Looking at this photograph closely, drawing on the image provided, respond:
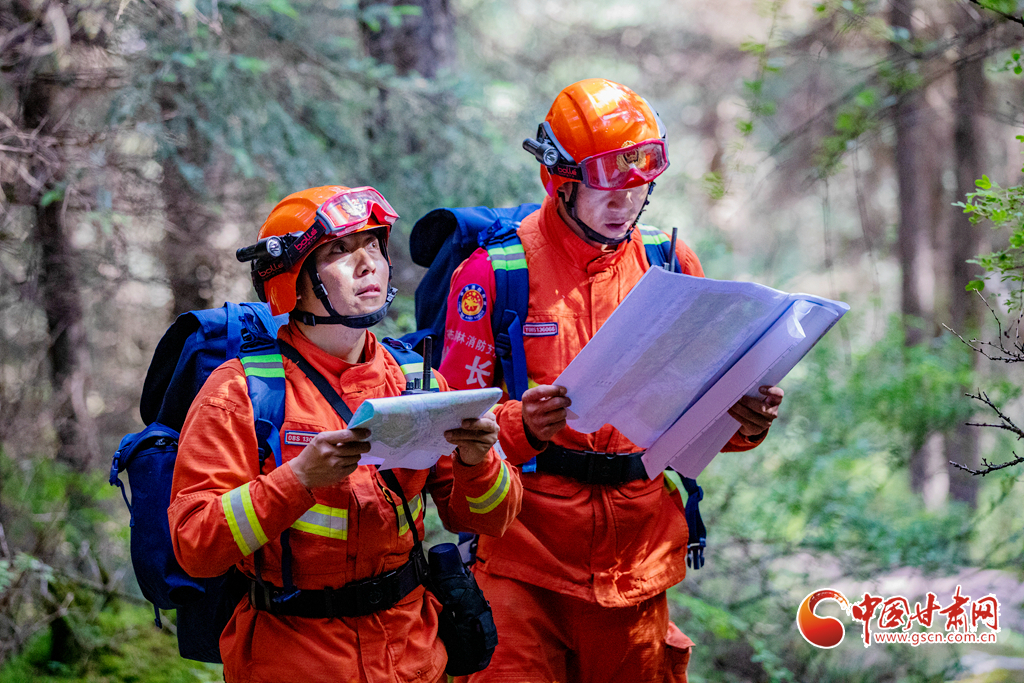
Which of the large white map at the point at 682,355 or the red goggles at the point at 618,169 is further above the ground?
the red goggles at the point at 618,169

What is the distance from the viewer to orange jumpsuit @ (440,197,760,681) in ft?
10.3

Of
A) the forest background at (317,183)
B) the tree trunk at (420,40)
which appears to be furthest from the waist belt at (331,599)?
the tree trunk at (420,40)

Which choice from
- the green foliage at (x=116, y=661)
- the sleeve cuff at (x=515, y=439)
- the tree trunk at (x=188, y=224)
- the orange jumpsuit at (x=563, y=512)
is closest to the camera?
the sleeve cuff at (x=515, y=439)

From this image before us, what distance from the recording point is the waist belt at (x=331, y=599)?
2457mm

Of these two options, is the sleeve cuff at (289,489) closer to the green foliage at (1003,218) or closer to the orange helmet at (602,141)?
the orange helmet at (602,141)

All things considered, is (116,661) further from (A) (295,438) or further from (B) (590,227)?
(B) (590,227)

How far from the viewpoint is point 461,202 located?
5.83 meters

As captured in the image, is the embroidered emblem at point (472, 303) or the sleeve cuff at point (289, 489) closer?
the sleeve cuff at point (289, 489)

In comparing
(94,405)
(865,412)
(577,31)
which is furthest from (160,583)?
(577,31)

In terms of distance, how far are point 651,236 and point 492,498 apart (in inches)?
58.0

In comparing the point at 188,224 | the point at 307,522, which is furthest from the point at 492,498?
the point at 188,224

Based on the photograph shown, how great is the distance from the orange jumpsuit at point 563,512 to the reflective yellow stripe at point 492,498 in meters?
0.45

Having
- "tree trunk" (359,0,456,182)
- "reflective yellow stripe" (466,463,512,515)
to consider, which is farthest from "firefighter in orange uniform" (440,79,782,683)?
"tree trunk" (359,0,456,182)

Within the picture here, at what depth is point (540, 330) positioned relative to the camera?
3.19 meters
